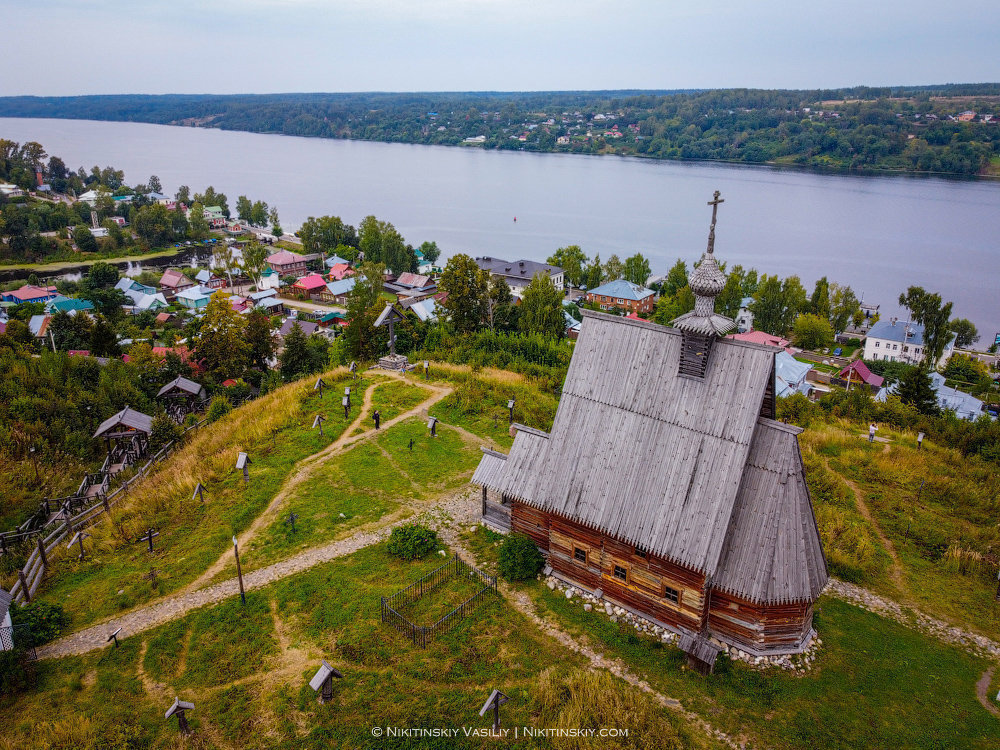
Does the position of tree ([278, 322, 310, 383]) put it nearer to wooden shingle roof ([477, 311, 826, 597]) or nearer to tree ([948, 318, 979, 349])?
wooden shingle roof ([477, 311, 826, 597])

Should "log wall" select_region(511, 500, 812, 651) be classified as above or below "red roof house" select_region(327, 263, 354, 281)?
above

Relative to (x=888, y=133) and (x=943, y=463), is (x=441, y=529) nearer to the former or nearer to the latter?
(x=943, y=463)

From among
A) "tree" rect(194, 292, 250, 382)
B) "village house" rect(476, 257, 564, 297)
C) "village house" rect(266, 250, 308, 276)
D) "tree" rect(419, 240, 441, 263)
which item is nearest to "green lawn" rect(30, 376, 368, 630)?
"tree" rect(194, 292, 250, 382)

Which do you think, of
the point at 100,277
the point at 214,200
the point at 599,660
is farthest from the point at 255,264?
the point at 599,660

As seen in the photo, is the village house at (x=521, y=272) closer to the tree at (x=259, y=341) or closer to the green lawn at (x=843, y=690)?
the tree at (x=259, y=341)

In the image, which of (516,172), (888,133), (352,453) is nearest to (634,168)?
(516,172)

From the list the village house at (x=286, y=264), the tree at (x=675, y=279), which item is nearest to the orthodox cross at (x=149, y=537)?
the tree at (x=675, y=279)
